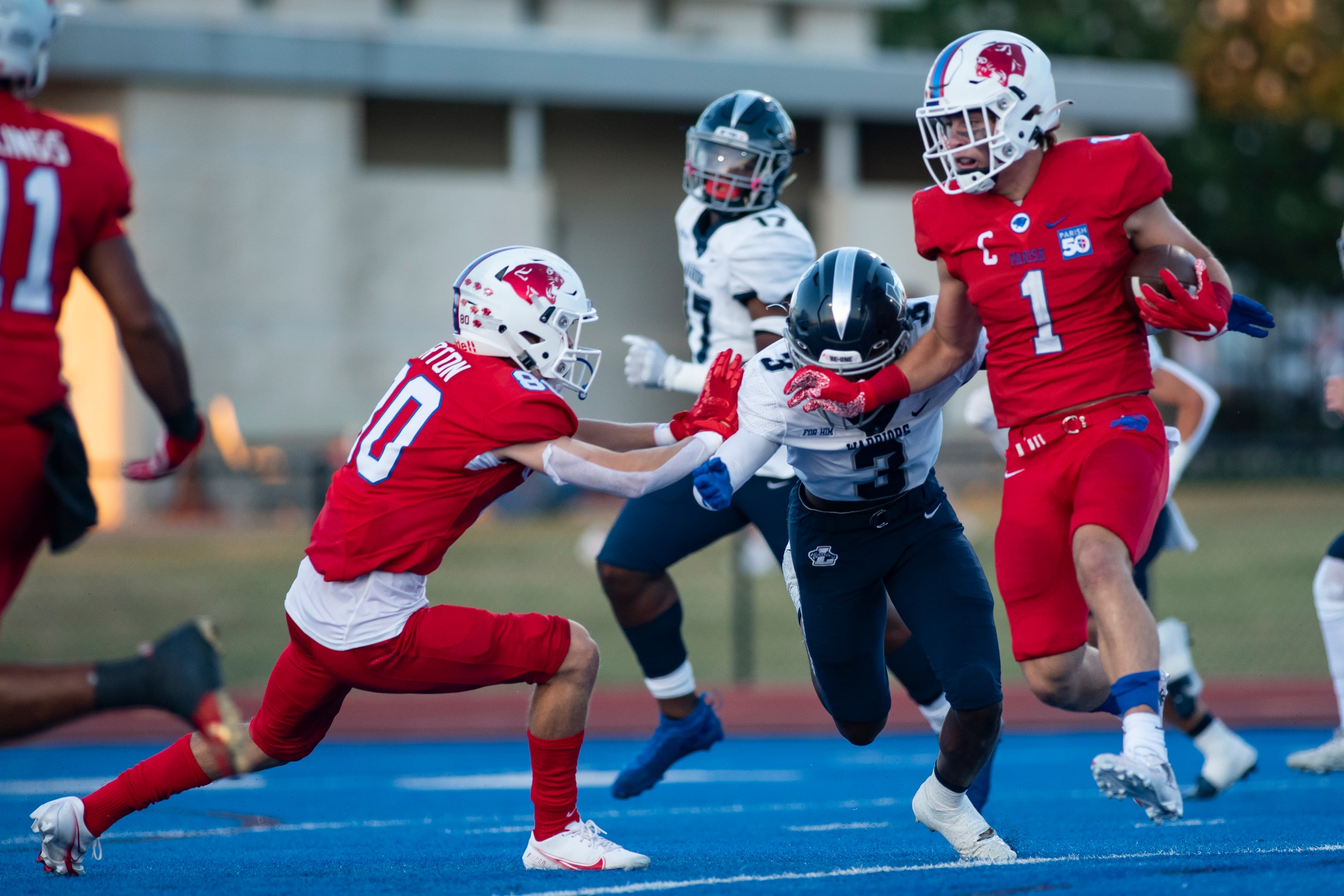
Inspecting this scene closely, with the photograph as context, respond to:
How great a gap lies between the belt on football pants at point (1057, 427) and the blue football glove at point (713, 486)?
905mm

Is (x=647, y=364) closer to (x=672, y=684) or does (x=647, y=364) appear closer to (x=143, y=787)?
(x=672, y=684)

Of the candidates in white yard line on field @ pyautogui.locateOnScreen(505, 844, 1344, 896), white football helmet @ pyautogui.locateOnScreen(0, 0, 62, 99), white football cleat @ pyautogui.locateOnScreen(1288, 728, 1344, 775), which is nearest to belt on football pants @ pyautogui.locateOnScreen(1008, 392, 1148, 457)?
white yard line on field @ pyautogui.locateOnScreen(505, 844, 1344, 896)

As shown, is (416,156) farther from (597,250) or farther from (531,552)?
(531,552)

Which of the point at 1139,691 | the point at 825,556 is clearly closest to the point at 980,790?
the point at 825,556

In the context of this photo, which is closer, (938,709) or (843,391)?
(843,391)

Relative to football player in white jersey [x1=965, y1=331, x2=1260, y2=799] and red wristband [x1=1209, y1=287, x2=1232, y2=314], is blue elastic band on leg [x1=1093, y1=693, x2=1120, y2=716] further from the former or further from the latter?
football player in white jersey [x1=965, y1=331, x2=1260, y2=799]

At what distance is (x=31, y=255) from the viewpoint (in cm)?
396

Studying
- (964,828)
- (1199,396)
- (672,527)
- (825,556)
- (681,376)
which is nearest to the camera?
(964,828)

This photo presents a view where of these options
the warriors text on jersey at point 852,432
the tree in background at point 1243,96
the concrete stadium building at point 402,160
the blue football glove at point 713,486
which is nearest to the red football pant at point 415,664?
the blue football glove at point 713,486

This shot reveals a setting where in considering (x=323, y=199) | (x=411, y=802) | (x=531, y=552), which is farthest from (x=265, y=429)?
(x=411, y=802)

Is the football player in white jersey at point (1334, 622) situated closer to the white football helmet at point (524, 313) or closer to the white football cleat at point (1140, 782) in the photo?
the white football cleat at point (1140, 782)

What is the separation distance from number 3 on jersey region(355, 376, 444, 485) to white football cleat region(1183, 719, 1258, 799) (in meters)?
3.81

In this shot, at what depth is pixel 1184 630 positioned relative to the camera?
6641mm

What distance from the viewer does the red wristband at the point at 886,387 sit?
14.9ft
